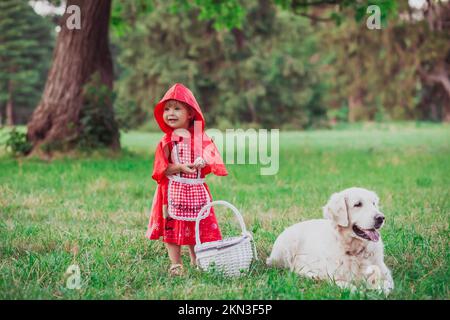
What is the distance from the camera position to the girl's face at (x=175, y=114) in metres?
4.30

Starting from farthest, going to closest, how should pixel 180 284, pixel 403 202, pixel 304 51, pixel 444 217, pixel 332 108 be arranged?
pixel 332 108 < pixel 304 51 < pixel 403 202 < pixel 444 217 < pixel 180 284

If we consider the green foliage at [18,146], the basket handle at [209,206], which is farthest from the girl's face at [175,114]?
the green foliage at [18,146]

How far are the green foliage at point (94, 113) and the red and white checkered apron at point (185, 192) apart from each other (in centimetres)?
694

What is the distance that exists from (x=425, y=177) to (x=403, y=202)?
2482 mm

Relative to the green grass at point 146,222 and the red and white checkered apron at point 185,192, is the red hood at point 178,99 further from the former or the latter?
the green grass at point 146,222

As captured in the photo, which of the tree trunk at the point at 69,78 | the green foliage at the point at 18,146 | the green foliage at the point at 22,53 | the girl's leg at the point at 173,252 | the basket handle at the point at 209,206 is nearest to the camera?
the basket handle at the point at 209,206

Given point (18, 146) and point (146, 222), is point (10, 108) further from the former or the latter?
point (146, 222)

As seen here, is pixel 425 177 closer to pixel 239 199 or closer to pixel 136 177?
pixel 239 199

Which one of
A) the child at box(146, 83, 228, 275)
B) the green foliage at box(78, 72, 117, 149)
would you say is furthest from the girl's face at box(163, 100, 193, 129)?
the green foliage at box(78, 72, 117, 149)

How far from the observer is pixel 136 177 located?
8703 millimetres

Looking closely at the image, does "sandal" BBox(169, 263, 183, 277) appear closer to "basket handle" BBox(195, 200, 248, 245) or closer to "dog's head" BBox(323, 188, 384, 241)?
"basket handle" BBox(195, 200, 248, 245)

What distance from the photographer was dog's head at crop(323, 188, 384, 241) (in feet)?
11.7

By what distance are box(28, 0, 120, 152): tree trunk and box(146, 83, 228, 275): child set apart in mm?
6907
